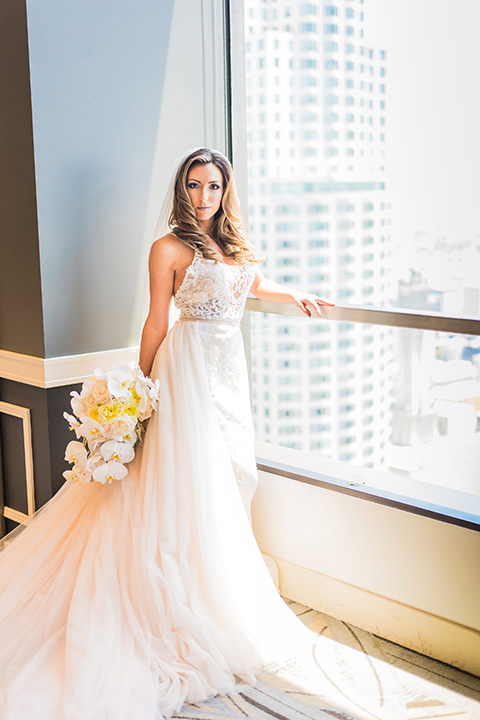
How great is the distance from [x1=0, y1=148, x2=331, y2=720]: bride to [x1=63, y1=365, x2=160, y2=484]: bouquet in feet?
0.30

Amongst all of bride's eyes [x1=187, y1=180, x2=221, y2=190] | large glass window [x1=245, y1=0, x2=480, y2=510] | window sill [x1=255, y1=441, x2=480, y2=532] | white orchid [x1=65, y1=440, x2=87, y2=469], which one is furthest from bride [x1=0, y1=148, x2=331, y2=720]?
large glass window [x1=245, y1=0, x2=480, y2=510]

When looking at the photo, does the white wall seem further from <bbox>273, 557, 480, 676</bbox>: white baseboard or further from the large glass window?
<bbox>273, 557, 480, 676</bbox>: white baseboard

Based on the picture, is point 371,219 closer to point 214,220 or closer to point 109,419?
point 214,220

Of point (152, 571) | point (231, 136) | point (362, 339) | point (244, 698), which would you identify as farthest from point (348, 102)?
point (244, 698)

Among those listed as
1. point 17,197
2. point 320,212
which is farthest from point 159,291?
point 320,212

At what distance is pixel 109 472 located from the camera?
2.20 m

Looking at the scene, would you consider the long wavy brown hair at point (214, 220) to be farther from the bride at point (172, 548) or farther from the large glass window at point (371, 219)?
the large glass window at point (371, 219)

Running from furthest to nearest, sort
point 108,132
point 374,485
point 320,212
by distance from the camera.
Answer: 1. point 320,212
2. point 108,132
3. point 374,485

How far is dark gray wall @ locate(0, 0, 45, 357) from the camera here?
250cm

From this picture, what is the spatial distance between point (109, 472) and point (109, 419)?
0.57 feet

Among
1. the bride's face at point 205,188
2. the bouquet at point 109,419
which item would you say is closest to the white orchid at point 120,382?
the bouquet at point 109,419

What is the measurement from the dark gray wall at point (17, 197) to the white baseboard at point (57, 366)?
0.17ft

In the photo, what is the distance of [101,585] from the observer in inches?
83.5

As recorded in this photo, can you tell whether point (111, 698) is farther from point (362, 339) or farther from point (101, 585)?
point (362, 339)
